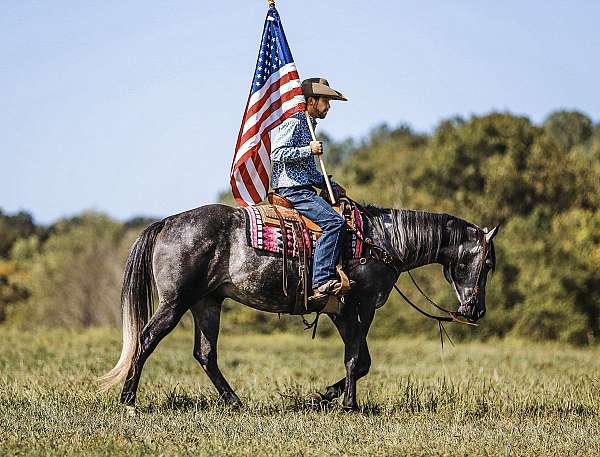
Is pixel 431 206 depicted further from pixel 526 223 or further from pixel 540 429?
pixel 540 429

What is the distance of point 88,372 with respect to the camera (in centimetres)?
1379

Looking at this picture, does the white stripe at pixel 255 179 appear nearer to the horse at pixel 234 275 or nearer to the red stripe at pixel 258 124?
the red stripe at pixel 258 124

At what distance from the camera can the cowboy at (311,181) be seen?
10172mm

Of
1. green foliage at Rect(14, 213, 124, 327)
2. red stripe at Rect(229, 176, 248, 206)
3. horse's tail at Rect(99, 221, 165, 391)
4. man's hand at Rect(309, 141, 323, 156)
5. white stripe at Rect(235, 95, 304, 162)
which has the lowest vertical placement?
green foliage at Rect(14, 213, 124, 327)

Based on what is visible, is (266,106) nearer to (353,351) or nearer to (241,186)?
(241,186)

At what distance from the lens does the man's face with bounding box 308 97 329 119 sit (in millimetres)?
10742

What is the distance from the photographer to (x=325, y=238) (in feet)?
33.4

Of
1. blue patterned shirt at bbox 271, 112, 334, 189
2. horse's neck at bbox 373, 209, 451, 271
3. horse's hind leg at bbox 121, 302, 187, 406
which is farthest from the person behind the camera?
horse's neck at bbox 373, 209, 451, 271

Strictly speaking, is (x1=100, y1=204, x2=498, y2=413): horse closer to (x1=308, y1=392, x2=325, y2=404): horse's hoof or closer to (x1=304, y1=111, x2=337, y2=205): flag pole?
(x1=308, y1=392, x2=325, y2=404): horse's hoof

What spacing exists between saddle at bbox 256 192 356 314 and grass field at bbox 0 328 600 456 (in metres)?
1.28

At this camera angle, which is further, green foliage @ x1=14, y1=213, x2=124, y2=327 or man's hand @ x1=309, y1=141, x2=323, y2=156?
green foliage @ x1=14, y1=213, x2=124, y2=327

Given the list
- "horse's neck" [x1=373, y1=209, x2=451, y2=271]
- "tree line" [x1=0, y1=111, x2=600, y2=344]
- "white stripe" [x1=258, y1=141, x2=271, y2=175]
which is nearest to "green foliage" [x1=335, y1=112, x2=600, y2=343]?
"tree line" [x1=0, y1=111, x2=600, y2=344]

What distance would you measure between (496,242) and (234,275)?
2349 centimetres

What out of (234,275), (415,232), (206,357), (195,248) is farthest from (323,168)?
(206,357)
